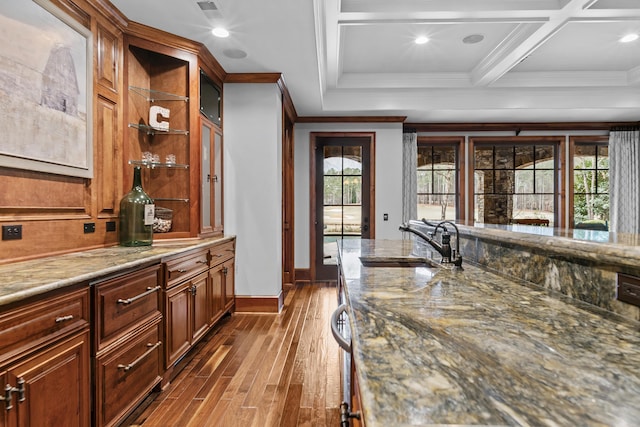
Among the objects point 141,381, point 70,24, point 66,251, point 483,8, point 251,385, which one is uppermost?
point 483,8

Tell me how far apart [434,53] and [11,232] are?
4.08m

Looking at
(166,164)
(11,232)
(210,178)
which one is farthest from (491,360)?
(210,178)

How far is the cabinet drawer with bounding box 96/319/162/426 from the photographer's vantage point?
1.58 meters

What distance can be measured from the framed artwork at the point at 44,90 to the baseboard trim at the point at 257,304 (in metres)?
2.01

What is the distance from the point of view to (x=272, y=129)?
12.2 feet

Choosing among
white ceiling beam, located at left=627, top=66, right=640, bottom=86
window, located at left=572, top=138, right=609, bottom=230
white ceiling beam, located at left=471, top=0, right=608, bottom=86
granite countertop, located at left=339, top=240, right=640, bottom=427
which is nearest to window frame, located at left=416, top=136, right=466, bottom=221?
white ceiling beam, located at left=471, top=0, right=608, bottom=86

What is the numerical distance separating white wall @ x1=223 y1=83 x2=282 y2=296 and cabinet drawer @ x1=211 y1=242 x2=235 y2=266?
0.55 feet

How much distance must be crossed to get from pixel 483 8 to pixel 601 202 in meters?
4.75

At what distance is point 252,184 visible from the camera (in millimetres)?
3736

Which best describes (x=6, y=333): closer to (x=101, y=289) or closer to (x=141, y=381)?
(x=101, y=289)

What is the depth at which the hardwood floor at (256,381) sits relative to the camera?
6.33 ft

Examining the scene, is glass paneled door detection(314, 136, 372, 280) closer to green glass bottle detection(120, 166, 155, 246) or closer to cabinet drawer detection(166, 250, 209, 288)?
cabinet drawer detection(166, 250, 209, 288)

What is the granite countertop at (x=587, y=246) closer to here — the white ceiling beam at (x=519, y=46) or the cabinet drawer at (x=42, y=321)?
the cabinet drawer at (x=42, y=321)

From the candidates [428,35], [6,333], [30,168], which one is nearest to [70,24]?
[30,168]
